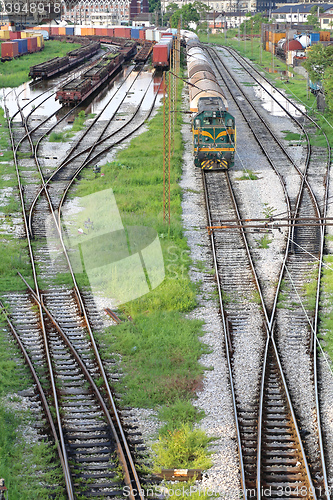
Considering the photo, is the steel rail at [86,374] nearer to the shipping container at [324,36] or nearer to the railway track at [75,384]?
the railway track at [75,384]

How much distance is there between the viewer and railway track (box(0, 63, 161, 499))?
401 inches

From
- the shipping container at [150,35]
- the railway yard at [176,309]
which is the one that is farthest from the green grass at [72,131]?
the shipping container at [150,35]

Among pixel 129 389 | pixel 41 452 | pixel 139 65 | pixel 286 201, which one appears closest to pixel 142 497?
pixel 41 452

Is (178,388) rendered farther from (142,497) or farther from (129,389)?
(142,497)

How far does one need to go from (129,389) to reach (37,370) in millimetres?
2127

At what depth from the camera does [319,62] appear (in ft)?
135

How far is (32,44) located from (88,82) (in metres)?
37.8

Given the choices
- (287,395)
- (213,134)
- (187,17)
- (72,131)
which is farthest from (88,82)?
(187,17)

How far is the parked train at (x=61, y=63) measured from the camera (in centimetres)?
5903

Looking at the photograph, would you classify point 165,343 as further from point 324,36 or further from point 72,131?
point 324,36

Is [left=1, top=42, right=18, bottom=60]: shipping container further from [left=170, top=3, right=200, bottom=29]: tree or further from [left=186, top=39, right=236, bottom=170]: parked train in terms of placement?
[left=170, top=3, right=200, bottom=29]: tree

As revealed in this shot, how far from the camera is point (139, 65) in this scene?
72.4 meters

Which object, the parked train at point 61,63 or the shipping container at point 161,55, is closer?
the parked train at point 61,63

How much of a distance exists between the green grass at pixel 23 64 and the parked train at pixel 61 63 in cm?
145
